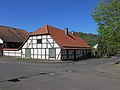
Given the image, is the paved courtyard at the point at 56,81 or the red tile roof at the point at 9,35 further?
the red tile roof at the point at 9,35

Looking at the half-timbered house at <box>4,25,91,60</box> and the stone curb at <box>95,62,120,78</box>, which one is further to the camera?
the half-timbered house at <box>4,25,91,60</box>

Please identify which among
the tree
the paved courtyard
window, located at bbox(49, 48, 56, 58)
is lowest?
the paved courtyard

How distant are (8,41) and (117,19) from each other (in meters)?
28.4

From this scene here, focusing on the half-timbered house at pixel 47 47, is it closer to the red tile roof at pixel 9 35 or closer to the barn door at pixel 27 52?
the barn door at pixel 27 52

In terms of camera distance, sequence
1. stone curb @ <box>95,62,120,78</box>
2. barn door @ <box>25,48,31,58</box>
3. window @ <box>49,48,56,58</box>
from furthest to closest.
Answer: barn door @ <box>25,48,31,58</box>
window @ <box>49,48,56,58</box>
stone curb @ <box>95,62,120,78</box>

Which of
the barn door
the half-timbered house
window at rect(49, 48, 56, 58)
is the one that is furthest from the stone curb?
the barn door

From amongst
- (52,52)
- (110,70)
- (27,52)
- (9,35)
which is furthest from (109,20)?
(9,35)

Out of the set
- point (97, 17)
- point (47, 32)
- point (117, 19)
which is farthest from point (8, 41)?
point (117, 19)

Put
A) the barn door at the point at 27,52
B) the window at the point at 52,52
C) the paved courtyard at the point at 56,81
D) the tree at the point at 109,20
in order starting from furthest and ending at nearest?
the barn door at the point at 27,52, the window at the point at 52,52, the tree at the point at 109,20, the paved courtyard at the point at 56,81

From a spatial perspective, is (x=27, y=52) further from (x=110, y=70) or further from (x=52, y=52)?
(x=110, y=70)

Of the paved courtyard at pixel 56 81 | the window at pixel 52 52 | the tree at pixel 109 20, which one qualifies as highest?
the tree at pixel 109 20

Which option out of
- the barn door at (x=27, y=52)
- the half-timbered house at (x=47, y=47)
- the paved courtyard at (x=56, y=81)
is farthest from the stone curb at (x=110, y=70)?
the barn door at (x=27, y=52)

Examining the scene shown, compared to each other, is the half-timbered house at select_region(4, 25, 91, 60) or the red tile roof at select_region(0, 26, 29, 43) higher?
the red tile roof at select_region(0, 26, 29, 43)

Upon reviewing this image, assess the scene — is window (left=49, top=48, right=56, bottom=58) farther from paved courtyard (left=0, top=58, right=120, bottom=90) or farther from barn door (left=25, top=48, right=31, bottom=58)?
paved courtyard (left=0, top=58, right=120, bottom=90)
